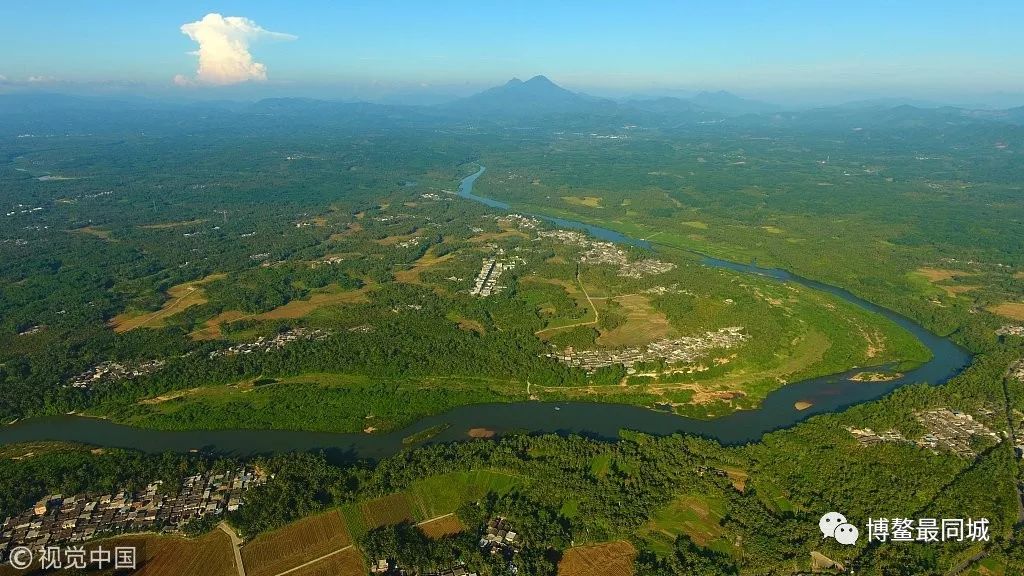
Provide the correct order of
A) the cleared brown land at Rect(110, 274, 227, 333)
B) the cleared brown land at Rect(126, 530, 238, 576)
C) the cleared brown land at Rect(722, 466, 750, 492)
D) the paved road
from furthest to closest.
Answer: the cleared brown land at Rect(110, 274, 227, 333)
the cleared brown land at Rect(722, 466, 750, 492)
the paved road
the cleared brown land at Rect(126, 530, 238, 576)

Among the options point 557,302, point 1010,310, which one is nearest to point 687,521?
point 557,302

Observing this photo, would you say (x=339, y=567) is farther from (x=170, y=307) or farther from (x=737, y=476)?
(x=170, y=307)

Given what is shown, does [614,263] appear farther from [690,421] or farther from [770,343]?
[690,421]

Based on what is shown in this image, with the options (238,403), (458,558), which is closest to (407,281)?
(238,403)

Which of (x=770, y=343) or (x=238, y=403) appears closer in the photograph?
(x=238, y=403)

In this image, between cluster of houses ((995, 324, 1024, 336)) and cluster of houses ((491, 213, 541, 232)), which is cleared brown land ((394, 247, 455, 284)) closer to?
cluster of houses ((491, 213, 541, 232))

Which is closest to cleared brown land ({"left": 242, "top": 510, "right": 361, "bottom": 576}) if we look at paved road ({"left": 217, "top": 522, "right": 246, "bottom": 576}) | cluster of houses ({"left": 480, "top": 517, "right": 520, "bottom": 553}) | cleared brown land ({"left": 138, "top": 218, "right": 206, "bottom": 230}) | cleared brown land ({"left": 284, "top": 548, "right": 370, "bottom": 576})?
paved road ({"left": 217, "top": 522, "right": 246, "bottom": 576})

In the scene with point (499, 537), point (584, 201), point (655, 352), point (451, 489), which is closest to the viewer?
point (499, 537)
